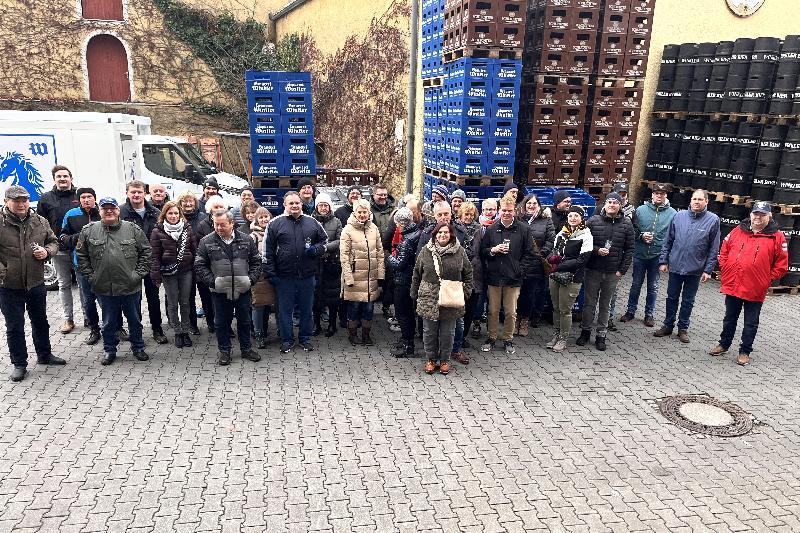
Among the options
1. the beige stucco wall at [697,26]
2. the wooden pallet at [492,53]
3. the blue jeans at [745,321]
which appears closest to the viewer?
the blue jeans at [745,321]

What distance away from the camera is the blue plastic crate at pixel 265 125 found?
8991 mm

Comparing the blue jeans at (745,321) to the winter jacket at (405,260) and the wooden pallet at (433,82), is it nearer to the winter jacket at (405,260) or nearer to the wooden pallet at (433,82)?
the winter jacket at (405,260)

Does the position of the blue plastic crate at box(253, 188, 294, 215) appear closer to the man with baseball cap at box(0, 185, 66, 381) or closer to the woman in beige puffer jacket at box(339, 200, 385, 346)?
the woman in beige puffer jacket at box(339, 200, 385, 346)

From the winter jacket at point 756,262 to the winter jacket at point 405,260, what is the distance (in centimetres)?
408

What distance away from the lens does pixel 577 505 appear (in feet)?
14.5

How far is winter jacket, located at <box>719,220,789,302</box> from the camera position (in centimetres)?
673

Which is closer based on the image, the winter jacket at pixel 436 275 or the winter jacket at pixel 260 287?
the winter jacket at pixel 436 275

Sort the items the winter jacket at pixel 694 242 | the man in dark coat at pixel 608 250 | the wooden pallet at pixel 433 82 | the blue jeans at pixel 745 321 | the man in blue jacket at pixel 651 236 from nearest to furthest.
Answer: the blue jeans at pixel 745 321, the man in dark coat at pixel 608 250, the winter jacket at pixel 694 242, the man in blue jacket at pixel 651 236, the wooden pallet at pixel 433 82

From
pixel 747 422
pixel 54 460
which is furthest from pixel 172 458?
pixel 747 422

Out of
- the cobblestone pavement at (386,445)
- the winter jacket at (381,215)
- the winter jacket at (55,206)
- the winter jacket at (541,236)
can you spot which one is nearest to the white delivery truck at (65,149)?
the winter jacket at (55,206)

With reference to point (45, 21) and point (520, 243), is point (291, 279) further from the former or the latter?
point (45, 21)

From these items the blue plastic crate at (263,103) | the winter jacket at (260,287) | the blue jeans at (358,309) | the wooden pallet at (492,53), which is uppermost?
the wooden pallet at (492,53)

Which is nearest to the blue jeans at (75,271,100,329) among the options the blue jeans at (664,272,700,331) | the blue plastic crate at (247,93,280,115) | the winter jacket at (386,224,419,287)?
the blue plastic crate at (247,93,280,115)

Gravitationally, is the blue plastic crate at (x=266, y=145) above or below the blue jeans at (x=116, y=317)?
above
